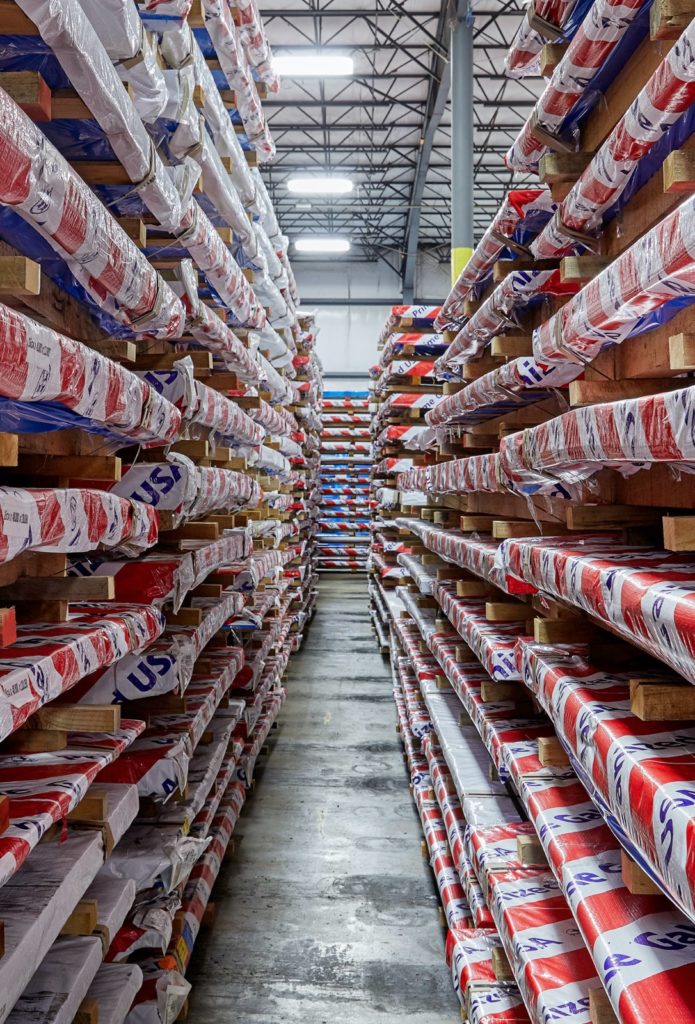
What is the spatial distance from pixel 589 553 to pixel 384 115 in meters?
15.8

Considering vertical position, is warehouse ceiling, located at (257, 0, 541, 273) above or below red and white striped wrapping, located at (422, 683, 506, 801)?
above

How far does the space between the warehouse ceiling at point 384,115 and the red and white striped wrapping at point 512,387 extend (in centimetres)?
737

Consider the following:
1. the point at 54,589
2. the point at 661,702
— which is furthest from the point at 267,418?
the point at 661,702

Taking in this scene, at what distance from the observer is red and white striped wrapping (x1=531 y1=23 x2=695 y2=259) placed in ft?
5.40

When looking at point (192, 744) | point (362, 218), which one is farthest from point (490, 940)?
point (362, 218)

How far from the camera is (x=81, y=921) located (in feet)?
8.52

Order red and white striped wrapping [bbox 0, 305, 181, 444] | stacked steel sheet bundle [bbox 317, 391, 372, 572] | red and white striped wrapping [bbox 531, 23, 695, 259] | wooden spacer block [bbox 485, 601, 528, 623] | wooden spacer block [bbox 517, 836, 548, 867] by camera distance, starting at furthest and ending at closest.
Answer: stacked steel sheet bundle [bbox 317, 391, 372, 572] → wooden spacer block [bbox 485, 601, 528, 623] → wooden spacer block [bbox 517, 836, 548, 867] → red and white striped wrapping [bbox 0, 305, 181, 444] → red and white striped wrapping [bbox 531, 23, 695, 259]

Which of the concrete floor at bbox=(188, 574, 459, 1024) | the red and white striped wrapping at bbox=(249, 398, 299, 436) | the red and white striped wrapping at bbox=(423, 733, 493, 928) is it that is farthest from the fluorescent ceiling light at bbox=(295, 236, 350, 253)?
the red and white striped wrapping at bbox=(423, 733, 493, 928)

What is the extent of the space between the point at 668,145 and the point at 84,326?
6.68 ft

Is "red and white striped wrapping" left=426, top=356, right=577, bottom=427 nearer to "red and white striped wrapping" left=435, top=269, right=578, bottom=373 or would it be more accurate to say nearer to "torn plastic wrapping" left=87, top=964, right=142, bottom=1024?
"red and white striped wrapping" left=435, top=269, right=578, bottom=373

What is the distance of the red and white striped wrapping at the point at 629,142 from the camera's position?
165 centimetres

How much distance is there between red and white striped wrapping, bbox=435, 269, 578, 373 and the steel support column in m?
6.41

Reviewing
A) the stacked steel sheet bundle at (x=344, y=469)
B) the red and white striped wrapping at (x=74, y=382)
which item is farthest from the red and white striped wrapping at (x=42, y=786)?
the stacked steel sheet bundle at (x=344, y=469)

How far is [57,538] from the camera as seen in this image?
2201 mm
